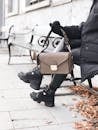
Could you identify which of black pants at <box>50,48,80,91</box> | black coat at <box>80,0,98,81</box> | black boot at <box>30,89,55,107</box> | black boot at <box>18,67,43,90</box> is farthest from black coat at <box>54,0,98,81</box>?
black boot at <box>18,67,43,90</box>

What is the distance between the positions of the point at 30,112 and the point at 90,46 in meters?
1.17

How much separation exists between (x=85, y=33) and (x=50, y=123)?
1058mm

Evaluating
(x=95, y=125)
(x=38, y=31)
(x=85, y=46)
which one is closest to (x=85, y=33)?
(x=85, y=46)

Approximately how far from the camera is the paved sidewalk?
4016 mm

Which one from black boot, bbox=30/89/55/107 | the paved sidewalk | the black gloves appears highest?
the black gloves

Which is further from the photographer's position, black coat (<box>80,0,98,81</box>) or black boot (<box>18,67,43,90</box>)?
black boot (<box>18,67,43,90</box>)

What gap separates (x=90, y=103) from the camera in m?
4.85

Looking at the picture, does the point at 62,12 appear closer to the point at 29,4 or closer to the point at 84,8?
the point at 84,8

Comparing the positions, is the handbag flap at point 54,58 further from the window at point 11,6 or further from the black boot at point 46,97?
the window at point 11,6

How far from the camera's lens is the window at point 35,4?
10.2m

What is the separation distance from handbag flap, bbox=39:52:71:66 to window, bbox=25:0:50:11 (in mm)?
5694

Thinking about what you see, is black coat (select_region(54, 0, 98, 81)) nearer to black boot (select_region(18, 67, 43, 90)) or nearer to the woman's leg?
the woman's leg

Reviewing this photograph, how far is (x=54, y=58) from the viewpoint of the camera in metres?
4.36

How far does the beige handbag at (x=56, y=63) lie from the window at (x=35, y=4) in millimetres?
5709
